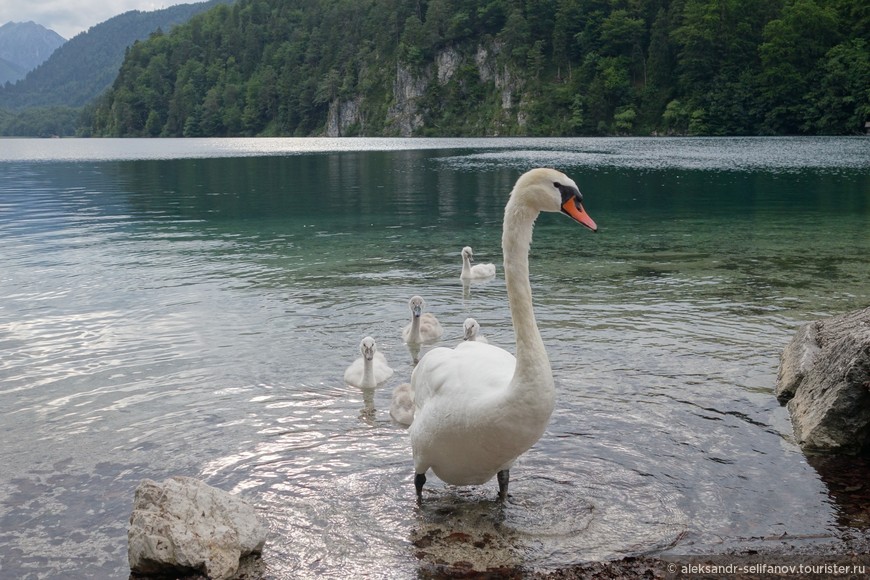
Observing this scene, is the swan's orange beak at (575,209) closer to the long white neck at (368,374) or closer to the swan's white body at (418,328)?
the long white neck at (368,374)

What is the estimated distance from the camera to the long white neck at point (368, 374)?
11.5 m

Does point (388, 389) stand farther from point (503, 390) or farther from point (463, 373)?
point (503, 390)

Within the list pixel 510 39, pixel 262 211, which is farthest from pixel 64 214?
pixel 510 39

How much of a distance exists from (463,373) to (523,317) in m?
0.87

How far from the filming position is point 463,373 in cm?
729

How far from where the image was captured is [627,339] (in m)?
13.3

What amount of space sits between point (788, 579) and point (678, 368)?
6071mm

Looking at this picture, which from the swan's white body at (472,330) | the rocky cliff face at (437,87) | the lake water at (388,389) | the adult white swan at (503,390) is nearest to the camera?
the adult white swan at (503,390)

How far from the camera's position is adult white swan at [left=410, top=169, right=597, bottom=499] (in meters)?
6.45

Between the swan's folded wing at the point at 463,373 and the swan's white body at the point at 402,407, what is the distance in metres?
1.95

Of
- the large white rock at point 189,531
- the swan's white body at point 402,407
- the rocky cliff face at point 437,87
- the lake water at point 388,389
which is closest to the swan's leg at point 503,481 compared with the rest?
the lake water at point 388,389

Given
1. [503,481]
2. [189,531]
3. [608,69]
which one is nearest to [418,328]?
[503,481]

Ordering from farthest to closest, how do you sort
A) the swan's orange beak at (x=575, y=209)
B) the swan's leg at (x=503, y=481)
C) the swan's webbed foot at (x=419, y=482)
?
the swan's webbed foot at (x=419, y=482) → the swan's leg at (x=503, y=481) → the swan's orange beak at (x=575, y=209)

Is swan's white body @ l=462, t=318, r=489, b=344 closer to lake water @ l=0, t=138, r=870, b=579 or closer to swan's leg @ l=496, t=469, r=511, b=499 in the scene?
lake water @ l=0, t=138, r=870, b=579
